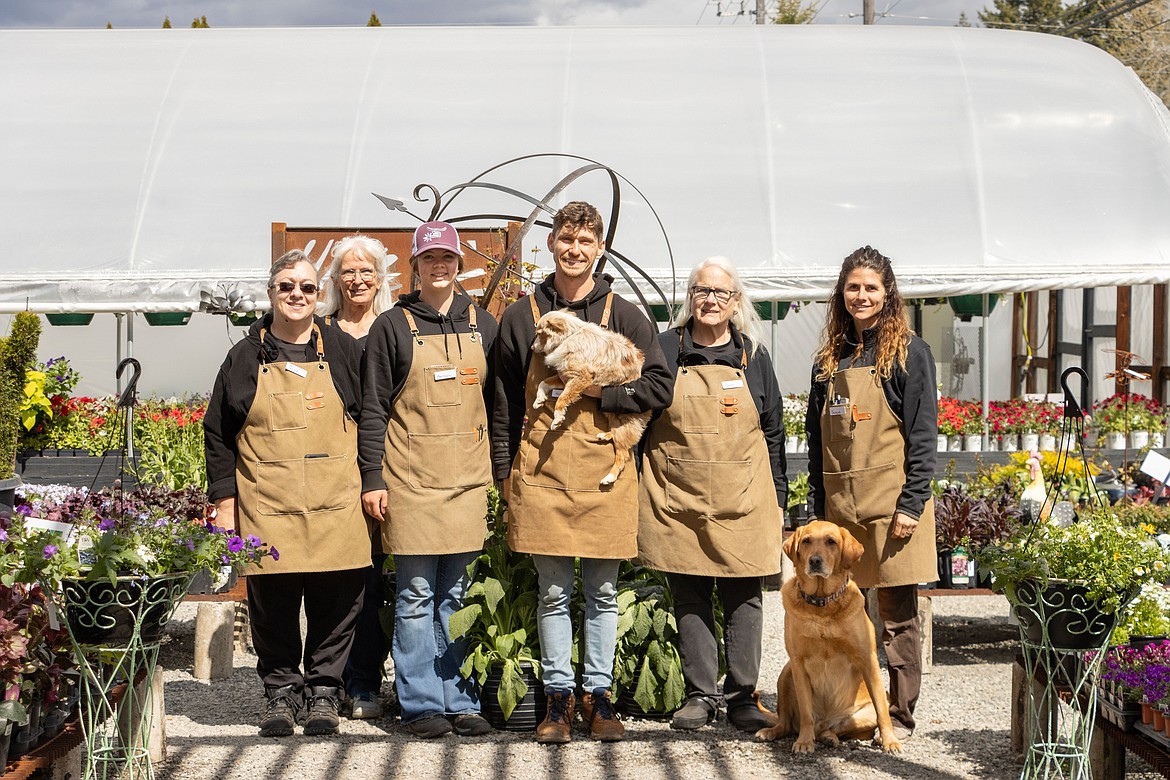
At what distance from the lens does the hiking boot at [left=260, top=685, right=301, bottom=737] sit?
14.6 feet

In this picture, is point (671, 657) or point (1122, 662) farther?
point (671, 657)

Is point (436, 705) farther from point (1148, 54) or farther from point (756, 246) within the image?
point (1148, 54)

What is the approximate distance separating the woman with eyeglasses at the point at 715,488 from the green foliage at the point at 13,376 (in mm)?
5007

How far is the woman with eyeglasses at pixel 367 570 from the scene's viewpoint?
4.77 meters

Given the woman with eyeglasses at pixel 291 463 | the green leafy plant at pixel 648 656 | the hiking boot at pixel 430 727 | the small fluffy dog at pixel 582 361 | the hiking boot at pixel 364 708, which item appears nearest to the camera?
the small fluffy dog at pixel 582 361

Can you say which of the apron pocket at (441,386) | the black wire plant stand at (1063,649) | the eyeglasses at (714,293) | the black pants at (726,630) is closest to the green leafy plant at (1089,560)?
the black wire plant stand at (1063,649)

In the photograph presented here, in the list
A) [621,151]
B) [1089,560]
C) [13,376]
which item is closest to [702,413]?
[1089,560]

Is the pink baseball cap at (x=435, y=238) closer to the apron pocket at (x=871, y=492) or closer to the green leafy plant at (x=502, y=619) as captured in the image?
the green leafy plant at (x=502, y=619)

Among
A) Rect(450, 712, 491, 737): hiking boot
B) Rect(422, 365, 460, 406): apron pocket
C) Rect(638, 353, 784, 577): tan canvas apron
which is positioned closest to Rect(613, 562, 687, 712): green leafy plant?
Rect(638, 353, 784, 577): tan canvas apron

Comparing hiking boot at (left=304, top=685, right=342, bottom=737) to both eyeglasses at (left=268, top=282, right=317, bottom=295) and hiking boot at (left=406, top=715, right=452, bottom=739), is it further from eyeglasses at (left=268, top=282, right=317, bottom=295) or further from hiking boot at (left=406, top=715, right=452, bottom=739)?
eyeglasses at (left=268, top=282, right=317, bottom=295)

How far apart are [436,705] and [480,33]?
898cm

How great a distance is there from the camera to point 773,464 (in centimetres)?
462

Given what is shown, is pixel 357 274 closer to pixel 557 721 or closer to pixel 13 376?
pixel 557 721

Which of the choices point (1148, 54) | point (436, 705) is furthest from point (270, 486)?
point (1148, 54)
